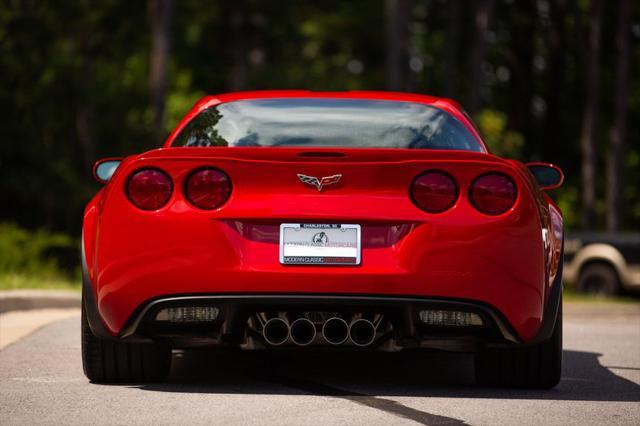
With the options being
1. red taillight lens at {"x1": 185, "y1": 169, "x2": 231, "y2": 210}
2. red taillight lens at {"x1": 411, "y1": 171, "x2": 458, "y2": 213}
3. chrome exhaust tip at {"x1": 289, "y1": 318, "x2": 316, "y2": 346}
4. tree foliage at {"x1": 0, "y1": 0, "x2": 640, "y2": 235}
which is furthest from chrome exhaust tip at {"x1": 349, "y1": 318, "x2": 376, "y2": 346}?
tree foliage at {"x1": 0, "y1": 0, "x2": 640, "y2": 235}

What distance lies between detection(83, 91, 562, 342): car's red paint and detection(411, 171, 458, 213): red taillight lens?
0.03 metres

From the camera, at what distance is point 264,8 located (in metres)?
51.2

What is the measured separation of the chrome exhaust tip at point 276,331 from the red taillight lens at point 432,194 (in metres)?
0.83

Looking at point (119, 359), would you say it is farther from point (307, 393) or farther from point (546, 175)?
point (546, 175)

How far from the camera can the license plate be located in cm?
638

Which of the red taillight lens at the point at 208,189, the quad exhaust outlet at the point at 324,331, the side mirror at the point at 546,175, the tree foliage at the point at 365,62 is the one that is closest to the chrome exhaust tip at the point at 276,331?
the quad exhaust outlet at the point at 324,331

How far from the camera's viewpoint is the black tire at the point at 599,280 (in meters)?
23.2

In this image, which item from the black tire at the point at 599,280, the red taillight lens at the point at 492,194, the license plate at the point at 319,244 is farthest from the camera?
the black tire at the point at 599,280

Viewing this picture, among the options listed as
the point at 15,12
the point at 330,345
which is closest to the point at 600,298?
the point at 15,12

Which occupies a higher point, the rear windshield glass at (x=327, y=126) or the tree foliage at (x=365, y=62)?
the rear windshield glass at (x=327, y=126)

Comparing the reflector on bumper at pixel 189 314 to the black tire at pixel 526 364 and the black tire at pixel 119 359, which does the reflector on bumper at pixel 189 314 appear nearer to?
the black tire at pixel 119 359

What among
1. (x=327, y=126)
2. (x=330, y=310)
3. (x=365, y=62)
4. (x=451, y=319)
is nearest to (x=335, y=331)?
(x=330, y=310)

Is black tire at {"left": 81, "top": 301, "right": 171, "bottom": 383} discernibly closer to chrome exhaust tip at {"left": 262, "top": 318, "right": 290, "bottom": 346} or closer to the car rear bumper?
the car rear bumper

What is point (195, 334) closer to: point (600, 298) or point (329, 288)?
point (329, 288)
